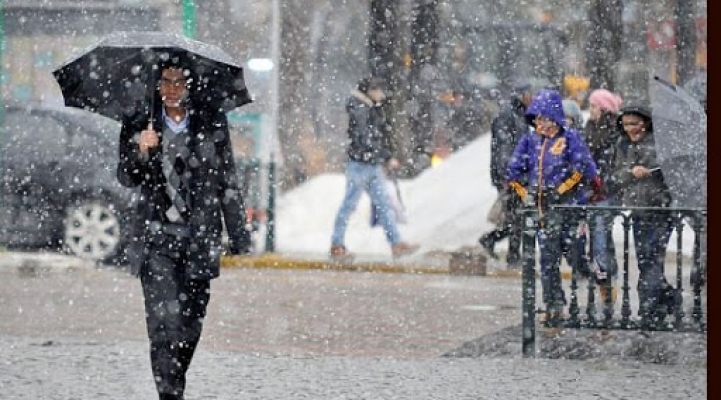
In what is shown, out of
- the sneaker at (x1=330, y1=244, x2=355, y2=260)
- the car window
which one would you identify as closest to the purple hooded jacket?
the sneaker at (x1=330, y1=244, x2=355, y2=260)

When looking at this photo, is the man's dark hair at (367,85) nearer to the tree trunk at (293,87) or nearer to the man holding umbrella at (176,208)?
the tree trunk at (293,87)

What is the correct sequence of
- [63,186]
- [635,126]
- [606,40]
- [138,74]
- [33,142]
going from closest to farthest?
[138,74] < [635,126] < [63,186] < [33,142] < [606,40]

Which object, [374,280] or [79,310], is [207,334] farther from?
[374,280]

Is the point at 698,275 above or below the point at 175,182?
below

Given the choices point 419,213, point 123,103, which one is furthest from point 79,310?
point 419,213

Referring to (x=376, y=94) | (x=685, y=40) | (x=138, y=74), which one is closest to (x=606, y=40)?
(x=685, y=40)

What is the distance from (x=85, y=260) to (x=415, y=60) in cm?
1076

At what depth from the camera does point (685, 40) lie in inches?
894

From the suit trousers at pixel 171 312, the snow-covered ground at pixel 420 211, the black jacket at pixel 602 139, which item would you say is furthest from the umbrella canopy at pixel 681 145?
the snow-covered ground at pixel 420 211

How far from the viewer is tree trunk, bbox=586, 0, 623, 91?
22922 millimetres

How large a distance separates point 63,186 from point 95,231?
544 mm

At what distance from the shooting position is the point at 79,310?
39.1ft

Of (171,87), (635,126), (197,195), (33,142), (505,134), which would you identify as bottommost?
(197,195)

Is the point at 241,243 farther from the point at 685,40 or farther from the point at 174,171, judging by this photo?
the point at 685,40
